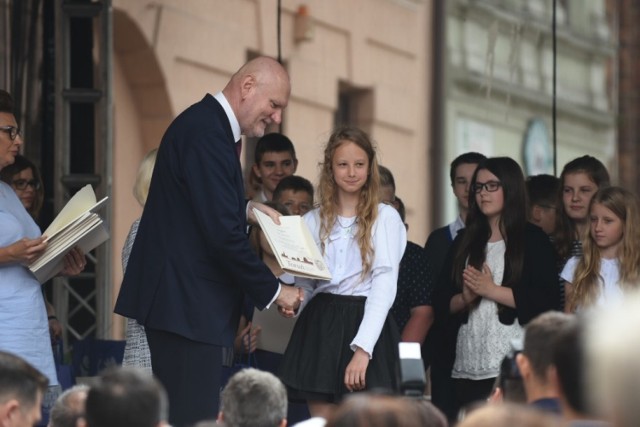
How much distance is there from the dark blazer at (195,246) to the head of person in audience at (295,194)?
79.5 inches

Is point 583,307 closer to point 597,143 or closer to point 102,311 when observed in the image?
point 102,311

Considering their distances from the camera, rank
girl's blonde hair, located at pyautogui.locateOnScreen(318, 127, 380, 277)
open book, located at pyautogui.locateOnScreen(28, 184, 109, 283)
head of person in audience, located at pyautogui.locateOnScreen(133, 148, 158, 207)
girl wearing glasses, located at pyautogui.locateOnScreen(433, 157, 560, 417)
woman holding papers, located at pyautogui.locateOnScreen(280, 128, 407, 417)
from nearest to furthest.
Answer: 1. open book, located at pyautogui.locateOnScreen(28, 184, 109, 283)
2. woman holding papers, located at pyautogui.locateOnScreen(280, 128, 407, 417)
3. girl's blonde hair, located at pyautogui.locateOnScreen(318, 127, 380, 277)
4. head of person in audience, located at pyautogui.locateOnScreen(133, 148, 158, 207)
5. girl wearing glasses, located at pyautogui.locateOnScreen(433, 157, 560, 417)

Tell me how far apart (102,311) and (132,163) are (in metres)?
3.16

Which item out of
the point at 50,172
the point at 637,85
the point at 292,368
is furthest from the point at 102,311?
the point at 637,85

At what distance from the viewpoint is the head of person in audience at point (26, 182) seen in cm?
747

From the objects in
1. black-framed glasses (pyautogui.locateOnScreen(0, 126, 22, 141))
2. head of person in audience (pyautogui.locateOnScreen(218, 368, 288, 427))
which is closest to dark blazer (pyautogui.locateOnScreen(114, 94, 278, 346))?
black-framed glasses (pyautogui.locateOnScreen(0, 126, 22, 141))

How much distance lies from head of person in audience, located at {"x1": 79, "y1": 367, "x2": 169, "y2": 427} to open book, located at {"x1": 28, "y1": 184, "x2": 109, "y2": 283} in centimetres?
238

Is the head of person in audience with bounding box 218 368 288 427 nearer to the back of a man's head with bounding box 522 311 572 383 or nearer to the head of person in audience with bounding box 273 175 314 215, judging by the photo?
the back of a man's head with bounding box 522 311 572 383

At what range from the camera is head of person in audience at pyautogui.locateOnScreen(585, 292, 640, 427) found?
8.63 feet

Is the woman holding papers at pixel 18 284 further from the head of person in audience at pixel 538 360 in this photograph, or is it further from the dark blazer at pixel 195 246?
the head of person in audience at pixel 538 360

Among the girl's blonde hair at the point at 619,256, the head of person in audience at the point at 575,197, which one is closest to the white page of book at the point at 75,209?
the girl's blonde hair at the point at 619,256

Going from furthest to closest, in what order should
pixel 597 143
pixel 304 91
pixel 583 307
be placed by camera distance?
pixel 597 143
pixel 304 91
pixel 583 307

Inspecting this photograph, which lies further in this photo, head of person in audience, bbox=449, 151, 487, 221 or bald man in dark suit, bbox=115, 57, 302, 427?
head of person in audience, bbox=449, 151, 487, 221

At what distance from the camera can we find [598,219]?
6.93 metres
